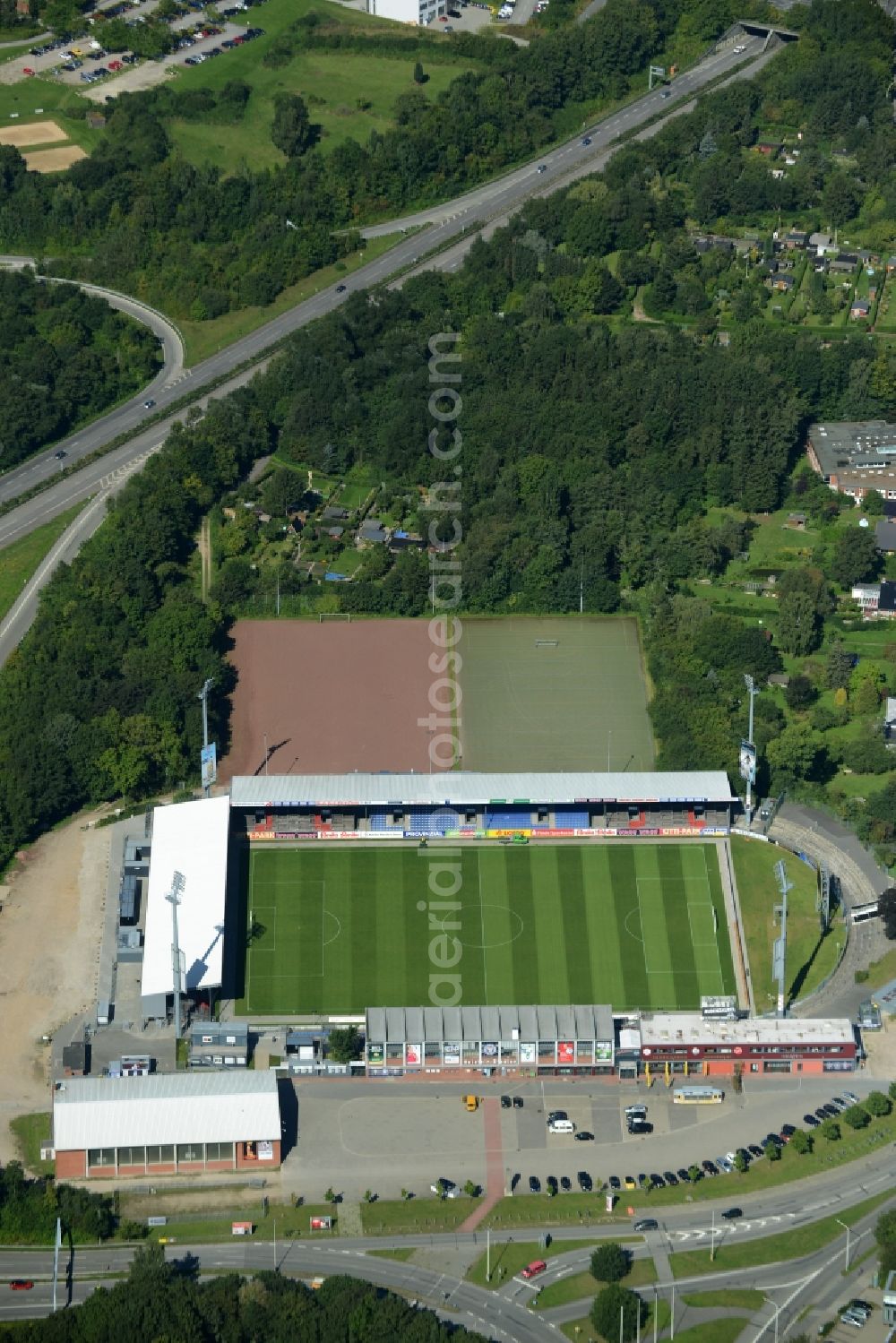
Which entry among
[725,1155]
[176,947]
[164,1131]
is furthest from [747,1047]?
[164,1131]

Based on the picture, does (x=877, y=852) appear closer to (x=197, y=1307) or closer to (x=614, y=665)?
(x=614, y=665)

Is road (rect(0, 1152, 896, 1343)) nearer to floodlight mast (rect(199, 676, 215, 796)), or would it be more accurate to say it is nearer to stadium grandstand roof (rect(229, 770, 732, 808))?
stadium grandstand roof (rect(229, 770, 732, 808))

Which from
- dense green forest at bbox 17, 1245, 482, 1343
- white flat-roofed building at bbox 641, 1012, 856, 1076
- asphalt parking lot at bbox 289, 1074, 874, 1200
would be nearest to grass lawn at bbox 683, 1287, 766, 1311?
asphalt parking lot at bbox 289, 1074, 874, 1200

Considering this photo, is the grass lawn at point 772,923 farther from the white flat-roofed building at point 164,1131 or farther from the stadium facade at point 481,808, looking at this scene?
the white flat-roofed building at point 164,1131

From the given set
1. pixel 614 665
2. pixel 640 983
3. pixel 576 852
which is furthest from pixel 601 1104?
pixel 614 665

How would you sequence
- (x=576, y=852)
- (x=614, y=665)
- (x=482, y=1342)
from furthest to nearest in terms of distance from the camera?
(x=614, y=665), (x=576, y=852), (x=482, y=1342)
